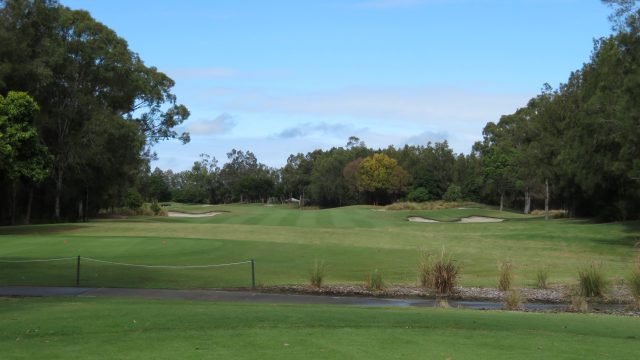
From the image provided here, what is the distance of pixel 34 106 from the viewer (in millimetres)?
32812

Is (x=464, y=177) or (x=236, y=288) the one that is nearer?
(x=236, y=288)

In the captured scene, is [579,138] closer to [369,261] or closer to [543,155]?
[543,155]

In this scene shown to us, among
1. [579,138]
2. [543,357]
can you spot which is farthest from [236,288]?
[579,138]

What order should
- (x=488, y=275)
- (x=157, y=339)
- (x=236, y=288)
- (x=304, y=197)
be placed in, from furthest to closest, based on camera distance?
(x=304, y=197)
(x=488, y=275)
(x=236, y=288)
(x=157, y=339)

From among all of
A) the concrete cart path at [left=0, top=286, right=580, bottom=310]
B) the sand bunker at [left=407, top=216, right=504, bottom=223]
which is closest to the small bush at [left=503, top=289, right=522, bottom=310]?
the concrete cart path at [left=0, top=286, right=580, bottom=310]

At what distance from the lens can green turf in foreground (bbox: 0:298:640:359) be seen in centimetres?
795

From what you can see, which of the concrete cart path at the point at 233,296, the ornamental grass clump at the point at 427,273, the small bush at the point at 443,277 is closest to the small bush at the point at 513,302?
the concrete cart path at the point at 233,296

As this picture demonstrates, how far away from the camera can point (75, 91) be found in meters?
46.3

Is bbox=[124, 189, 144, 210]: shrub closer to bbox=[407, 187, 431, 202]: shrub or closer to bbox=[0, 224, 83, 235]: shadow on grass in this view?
bbox=[0, 224, 83, 235]: shadow on grass

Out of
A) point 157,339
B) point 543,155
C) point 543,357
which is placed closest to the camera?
point 543,357

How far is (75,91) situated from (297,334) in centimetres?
4260

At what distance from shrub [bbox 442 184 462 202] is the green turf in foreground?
83.9 meters

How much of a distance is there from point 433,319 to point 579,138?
32.0m

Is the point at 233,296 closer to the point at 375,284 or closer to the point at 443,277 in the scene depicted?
the point at 375,284
